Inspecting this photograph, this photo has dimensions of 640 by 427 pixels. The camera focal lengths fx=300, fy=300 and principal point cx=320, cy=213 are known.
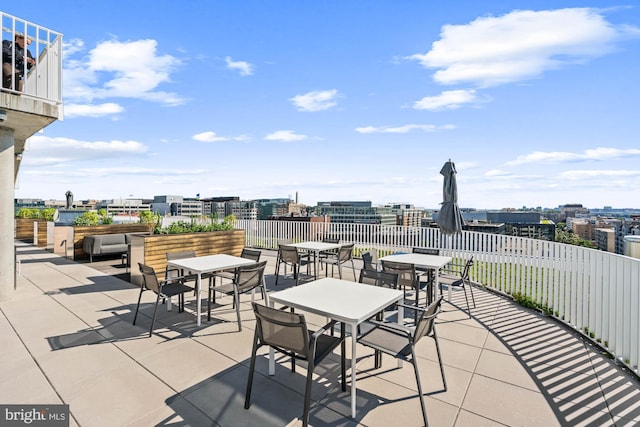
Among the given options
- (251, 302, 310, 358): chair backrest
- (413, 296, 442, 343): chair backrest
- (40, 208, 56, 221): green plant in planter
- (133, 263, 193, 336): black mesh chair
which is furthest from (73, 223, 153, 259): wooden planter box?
(413, 296, 442, 343): chair backrest

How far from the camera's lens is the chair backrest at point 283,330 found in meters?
2.05

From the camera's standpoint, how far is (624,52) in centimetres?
685

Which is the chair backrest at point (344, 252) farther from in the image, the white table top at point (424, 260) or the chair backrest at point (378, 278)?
the chair backrest at point (378, 278)

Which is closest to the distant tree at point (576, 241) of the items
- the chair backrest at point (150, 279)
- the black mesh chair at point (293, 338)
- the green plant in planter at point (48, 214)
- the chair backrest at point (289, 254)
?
the chair backrest at point (289, 254)

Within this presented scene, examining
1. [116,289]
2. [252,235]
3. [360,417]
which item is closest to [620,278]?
[360,417]

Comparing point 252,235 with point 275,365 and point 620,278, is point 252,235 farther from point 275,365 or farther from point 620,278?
point 620,278

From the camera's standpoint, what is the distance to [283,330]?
84.4 inches

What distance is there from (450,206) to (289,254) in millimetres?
3312

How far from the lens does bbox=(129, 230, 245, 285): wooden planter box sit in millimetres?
5855

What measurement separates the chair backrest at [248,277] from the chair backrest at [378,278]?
4.27ft

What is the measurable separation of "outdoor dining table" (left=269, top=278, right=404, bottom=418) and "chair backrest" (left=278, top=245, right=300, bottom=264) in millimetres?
2612

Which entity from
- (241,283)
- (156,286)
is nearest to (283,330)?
(241,283)

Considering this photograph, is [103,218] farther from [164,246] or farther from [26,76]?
[26,76]

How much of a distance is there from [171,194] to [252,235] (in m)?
92.8
